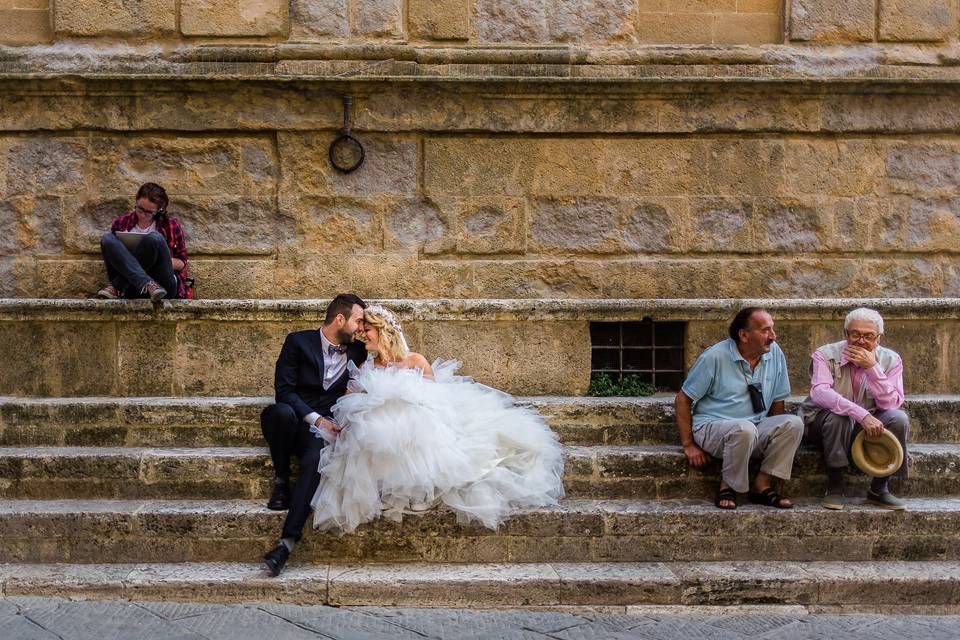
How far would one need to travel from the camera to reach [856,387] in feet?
20.5

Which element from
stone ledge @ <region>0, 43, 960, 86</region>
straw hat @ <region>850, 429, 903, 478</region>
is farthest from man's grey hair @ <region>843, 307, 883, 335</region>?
stone ledge @ <region>0, 43, 960, 86</region>

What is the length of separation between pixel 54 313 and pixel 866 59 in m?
6.65

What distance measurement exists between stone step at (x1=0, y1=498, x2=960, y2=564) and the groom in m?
0.22

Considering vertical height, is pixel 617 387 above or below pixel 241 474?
above

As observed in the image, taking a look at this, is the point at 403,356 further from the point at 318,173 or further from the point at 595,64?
the point at 595,64

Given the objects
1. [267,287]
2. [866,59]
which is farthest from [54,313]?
[866,59]

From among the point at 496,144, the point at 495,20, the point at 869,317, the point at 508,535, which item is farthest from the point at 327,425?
the point at 495,20

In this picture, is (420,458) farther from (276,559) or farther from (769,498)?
(769,498)

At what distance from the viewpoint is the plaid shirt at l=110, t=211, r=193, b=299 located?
7344 mm

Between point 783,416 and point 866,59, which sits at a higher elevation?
point 866,59

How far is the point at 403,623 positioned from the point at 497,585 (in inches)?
23.8

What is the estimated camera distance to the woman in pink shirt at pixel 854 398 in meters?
6.07

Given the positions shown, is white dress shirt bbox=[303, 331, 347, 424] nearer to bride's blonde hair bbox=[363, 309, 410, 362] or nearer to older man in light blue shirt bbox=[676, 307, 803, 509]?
bride's blonde hair bbox=[363, 309, 410, 362]

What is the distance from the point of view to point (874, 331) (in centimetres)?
616
